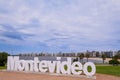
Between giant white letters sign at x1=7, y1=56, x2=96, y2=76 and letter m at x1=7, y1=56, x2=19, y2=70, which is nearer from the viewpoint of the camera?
giant white letters sign at x1=7, y1=56, x2=96, y2=76

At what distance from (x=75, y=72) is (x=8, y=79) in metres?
7.40

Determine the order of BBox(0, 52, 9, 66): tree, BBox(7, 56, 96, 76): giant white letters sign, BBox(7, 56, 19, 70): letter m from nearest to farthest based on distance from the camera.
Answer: BBox(7, 56, 96, 76): giant white letters sign → BBox(7, 56, 19, 70): letter m → BBox(0, 52, 9, 66): tree

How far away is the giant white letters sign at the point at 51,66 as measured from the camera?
24503 millimetres

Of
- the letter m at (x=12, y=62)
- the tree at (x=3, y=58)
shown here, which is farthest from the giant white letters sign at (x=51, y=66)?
the tree at (x=3, y=58)

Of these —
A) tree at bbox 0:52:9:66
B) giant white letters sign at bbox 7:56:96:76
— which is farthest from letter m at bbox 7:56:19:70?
tree at bbox 0:52:9:66

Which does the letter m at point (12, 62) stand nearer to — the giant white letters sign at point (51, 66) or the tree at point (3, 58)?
the giant white letters sign at point (51, 66)

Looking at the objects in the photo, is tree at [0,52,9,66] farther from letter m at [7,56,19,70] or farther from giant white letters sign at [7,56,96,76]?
giant white letters sign at [7,56,96,76]

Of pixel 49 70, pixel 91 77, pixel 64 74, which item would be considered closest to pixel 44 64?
pixel 49 70

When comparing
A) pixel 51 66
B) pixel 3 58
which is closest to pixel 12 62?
pixel 51 66

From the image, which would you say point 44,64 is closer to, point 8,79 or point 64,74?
point 64,74

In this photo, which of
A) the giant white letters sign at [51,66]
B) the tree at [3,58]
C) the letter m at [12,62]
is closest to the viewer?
the giant white letters sign at [51,66]

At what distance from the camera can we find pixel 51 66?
27000 millimetres

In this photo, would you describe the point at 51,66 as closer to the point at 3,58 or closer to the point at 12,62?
the point at 12,62

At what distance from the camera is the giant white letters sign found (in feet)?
80.4
